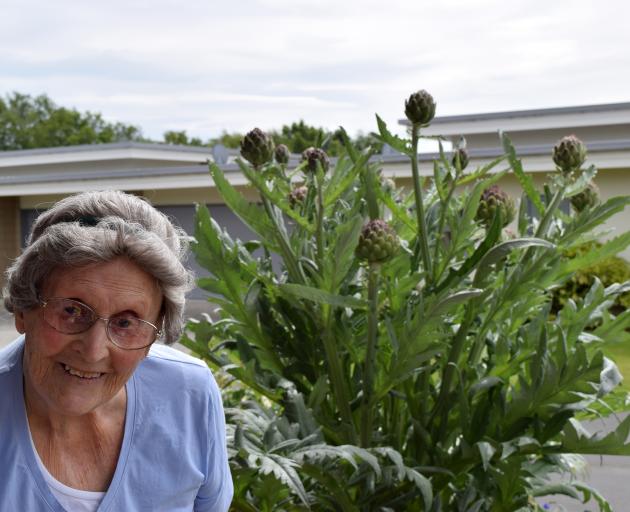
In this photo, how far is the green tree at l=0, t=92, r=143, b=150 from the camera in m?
57.2

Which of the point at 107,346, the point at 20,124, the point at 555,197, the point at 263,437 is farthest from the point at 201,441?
the point at 20,124

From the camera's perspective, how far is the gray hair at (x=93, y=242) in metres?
1.88

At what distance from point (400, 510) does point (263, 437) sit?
0.61 metres

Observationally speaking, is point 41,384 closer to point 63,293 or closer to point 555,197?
point 63,293

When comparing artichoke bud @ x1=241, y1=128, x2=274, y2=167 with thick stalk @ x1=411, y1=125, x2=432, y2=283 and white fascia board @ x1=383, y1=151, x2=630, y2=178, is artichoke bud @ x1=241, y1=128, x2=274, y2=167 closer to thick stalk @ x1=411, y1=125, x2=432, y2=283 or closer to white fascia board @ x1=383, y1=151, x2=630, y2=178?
thick stalk @ x1=411, y1=125, x2=432, y2=283

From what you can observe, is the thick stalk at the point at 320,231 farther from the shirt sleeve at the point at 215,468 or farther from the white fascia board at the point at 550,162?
the white fascia board at the point at 550,162

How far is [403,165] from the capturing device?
16.5 metres

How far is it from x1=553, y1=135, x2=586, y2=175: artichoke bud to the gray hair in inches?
77.7

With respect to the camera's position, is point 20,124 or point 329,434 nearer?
point 329,434

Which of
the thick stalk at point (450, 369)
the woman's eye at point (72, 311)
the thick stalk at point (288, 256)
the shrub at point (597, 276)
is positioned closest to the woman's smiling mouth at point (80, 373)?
the woman's eye at point (72, 311)

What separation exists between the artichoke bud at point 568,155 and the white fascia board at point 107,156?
84.0ft

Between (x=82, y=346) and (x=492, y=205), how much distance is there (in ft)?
6.84

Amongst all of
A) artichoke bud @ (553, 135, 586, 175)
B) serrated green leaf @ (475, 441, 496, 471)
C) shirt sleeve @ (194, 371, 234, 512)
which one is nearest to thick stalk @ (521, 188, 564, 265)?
artichoke bud @ (553, 135, 586, 175)

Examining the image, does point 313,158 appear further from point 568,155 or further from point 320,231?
point 568,155
